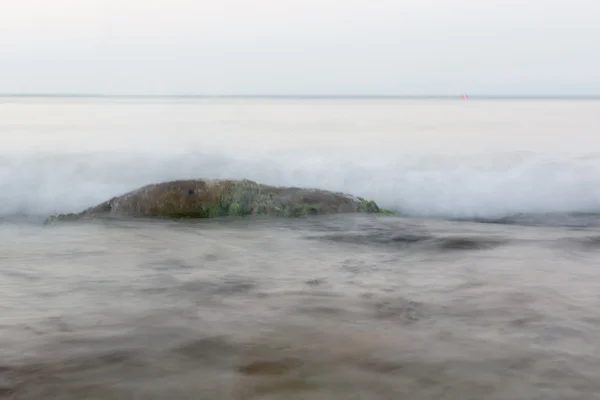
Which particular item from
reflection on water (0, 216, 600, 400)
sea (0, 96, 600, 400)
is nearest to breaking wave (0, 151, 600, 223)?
sea (0, 96, 600, 400)

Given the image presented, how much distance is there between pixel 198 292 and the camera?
4242mm

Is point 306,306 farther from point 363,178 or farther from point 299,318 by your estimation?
point 363,178

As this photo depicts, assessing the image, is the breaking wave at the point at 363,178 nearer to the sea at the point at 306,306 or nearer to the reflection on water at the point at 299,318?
the sea at the point at 306,306

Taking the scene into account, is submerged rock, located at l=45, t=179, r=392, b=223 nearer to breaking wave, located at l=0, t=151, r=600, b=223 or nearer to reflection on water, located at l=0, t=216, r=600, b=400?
breaking wave, located at l=0, t=151, r=600, b=223

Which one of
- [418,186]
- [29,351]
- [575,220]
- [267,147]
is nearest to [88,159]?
[267,147]

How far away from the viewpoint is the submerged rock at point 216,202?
7.82 metres

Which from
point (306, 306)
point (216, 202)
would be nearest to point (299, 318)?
point (306, 306)

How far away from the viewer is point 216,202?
7918 millimetres

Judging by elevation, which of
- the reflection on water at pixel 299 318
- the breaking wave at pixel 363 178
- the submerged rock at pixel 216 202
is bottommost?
the reflection on water at pixel 299 318

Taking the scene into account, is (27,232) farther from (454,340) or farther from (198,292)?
(454,340)

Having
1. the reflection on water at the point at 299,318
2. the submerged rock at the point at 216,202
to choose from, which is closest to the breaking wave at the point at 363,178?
the submerged rock at the point at 216,202

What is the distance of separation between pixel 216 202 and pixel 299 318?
450 centimetres

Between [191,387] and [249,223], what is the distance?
473 centimetres

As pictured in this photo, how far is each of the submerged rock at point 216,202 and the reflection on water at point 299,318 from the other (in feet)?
4.91
